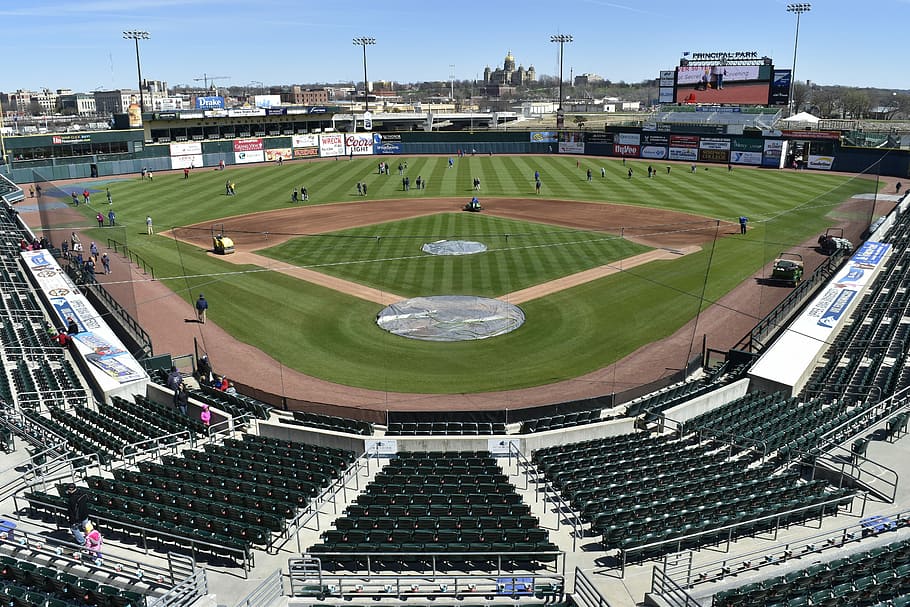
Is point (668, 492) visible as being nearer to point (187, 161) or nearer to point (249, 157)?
point (187, 161)

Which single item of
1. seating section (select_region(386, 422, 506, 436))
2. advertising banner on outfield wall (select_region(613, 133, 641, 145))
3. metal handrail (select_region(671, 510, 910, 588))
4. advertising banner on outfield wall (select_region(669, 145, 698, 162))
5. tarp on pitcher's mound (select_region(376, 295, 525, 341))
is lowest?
seating section (select_region(386, 422, 506, 436))

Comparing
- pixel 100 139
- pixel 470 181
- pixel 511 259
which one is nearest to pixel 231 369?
pixel 511 259

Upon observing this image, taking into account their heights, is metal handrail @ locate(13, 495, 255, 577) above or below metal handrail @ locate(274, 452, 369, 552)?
above

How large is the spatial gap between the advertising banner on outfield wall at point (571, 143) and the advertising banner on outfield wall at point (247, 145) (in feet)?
131

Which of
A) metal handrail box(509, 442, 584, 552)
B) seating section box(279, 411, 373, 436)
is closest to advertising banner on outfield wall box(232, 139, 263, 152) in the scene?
seating section box(279, 411, 373, 436)

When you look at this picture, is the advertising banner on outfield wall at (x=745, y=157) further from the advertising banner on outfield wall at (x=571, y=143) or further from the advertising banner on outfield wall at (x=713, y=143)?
the advertising banner on outfield wall at (x=571, y=143)

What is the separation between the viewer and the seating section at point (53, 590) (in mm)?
10750

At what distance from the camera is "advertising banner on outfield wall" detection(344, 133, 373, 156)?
93.2 metres

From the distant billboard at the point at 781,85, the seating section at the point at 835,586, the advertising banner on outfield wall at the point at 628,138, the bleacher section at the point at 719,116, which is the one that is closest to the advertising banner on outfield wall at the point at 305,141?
the advertising banner on outfield wall at the point at 628,138

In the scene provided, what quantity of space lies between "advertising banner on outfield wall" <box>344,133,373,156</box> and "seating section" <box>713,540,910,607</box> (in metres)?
87.9

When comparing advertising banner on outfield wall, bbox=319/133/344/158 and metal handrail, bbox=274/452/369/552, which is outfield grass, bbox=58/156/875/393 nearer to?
metal handrail, bbox=274/452/369/552

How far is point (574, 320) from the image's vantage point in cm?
3075

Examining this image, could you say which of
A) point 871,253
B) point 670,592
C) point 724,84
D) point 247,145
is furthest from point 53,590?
point 724,84

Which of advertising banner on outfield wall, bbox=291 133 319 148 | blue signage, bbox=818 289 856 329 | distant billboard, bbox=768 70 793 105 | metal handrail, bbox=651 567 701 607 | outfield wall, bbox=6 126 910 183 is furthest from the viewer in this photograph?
distant billboard, bbox=768 70 793 105
